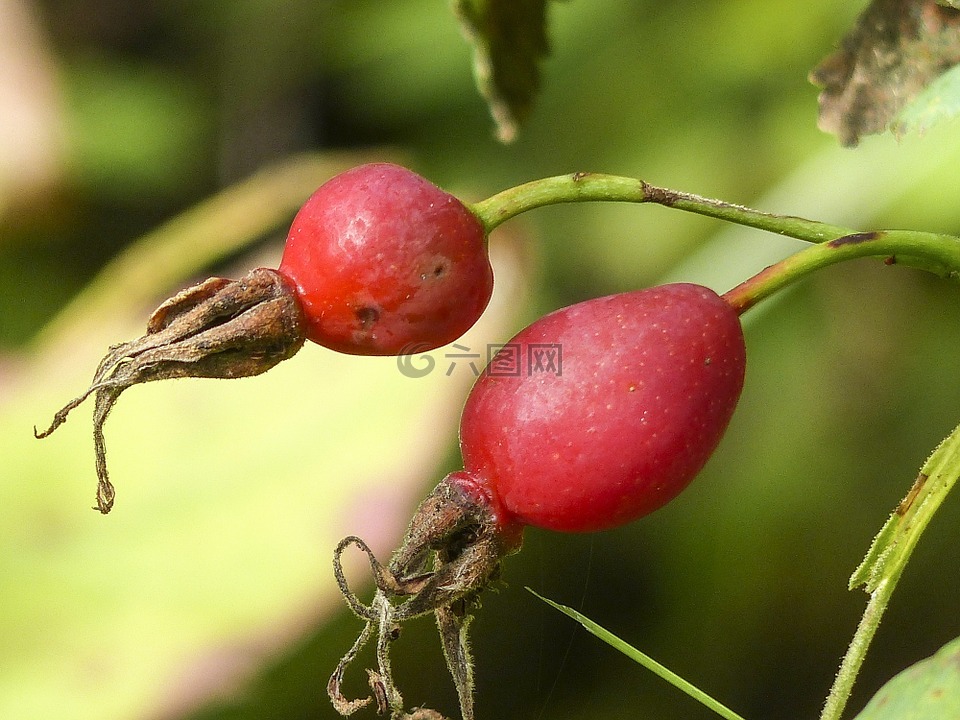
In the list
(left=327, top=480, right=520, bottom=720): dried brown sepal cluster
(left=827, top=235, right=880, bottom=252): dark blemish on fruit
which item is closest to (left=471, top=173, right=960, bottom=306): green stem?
(left=827, top=235, right=880, bottom=252): dark blemish on fruit

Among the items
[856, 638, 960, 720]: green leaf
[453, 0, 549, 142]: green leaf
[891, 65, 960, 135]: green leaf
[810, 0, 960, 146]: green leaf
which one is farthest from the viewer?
[453, 0, 549, 142]: green leaf

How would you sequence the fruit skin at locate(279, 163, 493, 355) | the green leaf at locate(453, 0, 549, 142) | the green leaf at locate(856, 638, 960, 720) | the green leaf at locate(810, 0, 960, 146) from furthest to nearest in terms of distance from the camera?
the green leaf at locate(453, 0, 549, 142), the green leaf at locate(810, 0, 960, 146), the fruit skin at locate(279, 163, 493, 355), the green leaf at locate(856, 638, 960, 720)

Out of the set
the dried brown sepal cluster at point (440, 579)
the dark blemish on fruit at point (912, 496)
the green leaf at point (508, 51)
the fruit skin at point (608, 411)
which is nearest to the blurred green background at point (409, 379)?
the green leaf at point (508, 51)

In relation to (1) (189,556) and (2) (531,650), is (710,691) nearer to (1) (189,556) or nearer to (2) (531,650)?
(2) (531,650)

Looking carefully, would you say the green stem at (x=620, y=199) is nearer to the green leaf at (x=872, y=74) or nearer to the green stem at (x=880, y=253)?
the green stem at (x=880, y=253)

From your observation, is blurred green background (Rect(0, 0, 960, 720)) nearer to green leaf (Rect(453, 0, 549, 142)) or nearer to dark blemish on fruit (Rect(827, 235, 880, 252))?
green leaf (Rect(453, 0, 549, 142))

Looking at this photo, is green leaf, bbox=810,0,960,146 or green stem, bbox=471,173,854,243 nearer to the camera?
green stem, bbox=471,173,854,243

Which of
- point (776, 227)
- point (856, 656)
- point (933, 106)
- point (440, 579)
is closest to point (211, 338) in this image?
point (440, 579)

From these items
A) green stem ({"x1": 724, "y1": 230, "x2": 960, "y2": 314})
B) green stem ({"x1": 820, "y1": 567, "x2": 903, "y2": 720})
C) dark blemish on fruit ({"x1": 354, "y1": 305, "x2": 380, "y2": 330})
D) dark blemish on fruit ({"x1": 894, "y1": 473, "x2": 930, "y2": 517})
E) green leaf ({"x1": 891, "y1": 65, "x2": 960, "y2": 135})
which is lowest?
green stem ({"x1": 820, "y1": 567, "x2": 903, "y2": 720})
